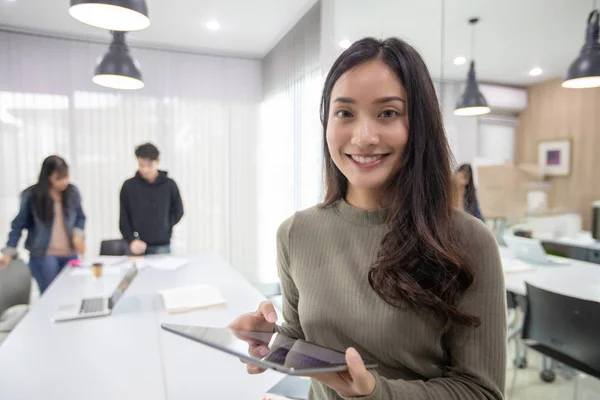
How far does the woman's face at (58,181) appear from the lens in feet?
9.96

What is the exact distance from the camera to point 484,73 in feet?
11.0

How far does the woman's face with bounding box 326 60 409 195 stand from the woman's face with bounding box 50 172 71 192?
9.75 feet

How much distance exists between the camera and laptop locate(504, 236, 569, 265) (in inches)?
113

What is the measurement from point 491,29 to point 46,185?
13.2 feet

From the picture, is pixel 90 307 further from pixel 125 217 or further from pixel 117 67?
pixel 117 67

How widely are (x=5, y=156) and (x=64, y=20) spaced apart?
66.0 inches

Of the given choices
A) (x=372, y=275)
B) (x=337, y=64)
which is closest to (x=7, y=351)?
(x=372, y=275)

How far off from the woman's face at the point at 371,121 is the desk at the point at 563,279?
1.73 m

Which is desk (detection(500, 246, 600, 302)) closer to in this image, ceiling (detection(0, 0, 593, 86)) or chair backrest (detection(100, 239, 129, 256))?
ceiling (detection(0, 0, 593, 86))

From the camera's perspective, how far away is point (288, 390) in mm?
1271

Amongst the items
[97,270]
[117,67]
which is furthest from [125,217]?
[117,67]

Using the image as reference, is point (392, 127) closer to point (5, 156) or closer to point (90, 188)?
point (90, 188)

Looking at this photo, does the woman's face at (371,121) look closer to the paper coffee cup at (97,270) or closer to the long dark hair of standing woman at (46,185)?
the paper coffee cup at (97,270)

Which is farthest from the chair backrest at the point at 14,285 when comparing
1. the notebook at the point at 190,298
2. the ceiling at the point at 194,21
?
the ceiling at the point at 194,21
